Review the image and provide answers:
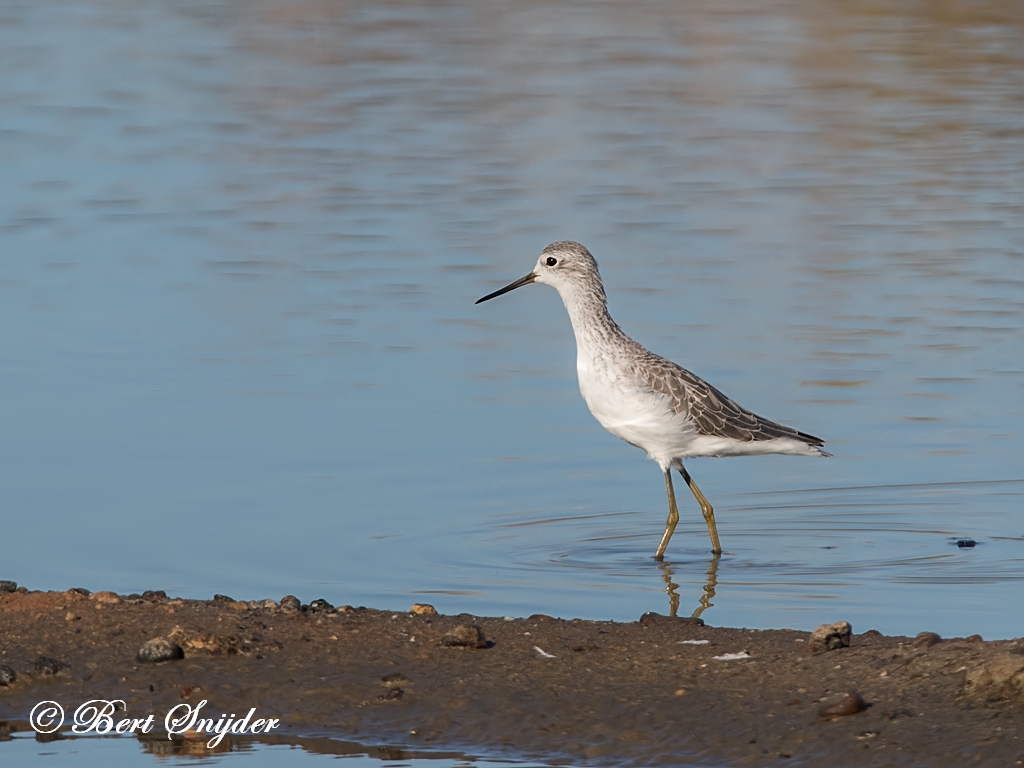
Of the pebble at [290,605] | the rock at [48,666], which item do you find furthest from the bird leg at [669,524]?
the rock at [48,666]

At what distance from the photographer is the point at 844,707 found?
6.38 m

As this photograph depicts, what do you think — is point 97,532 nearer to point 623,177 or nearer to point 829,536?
point 829,536

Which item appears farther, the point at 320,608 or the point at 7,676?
the point at 320,608

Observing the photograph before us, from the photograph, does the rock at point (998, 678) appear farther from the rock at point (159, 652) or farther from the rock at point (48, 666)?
the rock at point (48, 666)

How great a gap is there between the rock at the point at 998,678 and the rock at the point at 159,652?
2929 mm

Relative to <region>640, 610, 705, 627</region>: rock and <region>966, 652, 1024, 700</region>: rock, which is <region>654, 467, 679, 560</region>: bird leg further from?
<region>966, 652, 1024, 700</region>: rock

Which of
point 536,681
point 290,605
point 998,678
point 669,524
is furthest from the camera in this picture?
point 669,524

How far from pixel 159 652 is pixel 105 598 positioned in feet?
2.52

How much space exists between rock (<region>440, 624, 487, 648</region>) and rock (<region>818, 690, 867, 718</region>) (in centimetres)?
140

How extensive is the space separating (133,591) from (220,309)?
5772mm

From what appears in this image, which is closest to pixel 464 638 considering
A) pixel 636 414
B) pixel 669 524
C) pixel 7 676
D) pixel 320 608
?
pixel 320 608

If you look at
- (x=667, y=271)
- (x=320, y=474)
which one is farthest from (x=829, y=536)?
(x=667, y=271)

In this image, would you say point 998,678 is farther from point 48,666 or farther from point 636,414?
point 636,414

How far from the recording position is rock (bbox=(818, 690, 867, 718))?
6.37 m
